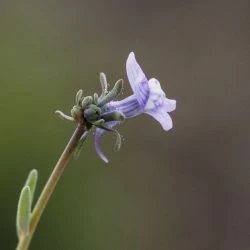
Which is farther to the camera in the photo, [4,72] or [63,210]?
[4,72]

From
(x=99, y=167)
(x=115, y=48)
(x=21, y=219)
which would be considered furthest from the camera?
(x=115, y=48)

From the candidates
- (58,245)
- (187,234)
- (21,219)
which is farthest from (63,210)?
(21,219)

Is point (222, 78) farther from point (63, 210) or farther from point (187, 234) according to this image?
point (63, 210)

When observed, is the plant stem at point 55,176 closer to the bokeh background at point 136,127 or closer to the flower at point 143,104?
the flower at point 143,104

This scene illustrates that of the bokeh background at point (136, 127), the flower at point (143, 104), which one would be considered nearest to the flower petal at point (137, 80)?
the flower at point (143, 104)

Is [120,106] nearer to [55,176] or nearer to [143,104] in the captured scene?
[143,104]
